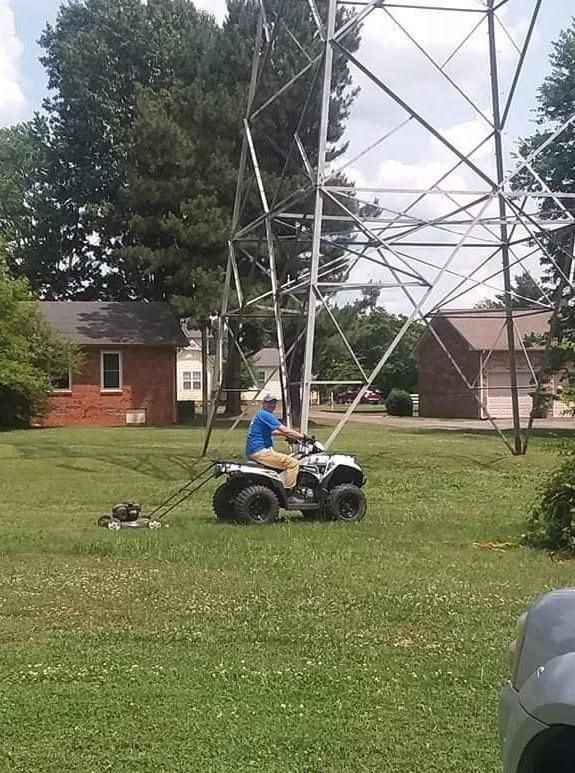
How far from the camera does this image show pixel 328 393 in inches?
2985

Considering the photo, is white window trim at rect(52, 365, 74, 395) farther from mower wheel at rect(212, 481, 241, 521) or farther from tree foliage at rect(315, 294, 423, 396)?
mower wheel at rect(212, 481, 241, 521)

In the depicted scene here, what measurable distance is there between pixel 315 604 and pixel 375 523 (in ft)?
18.0

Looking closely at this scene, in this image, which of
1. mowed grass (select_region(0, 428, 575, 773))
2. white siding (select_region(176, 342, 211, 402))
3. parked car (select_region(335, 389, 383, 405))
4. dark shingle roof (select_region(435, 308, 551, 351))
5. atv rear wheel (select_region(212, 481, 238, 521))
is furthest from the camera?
white siding (select_region(176, 342, 211, 402))

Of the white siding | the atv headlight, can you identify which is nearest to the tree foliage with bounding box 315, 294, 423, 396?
the white siding

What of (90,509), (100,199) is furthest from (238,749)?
(100,199)

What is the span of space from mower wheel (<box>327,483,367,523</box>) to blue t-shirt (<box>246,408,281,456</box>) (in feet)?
3.55

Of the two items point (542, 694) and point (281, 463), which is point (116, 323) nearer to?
point (281, 463)

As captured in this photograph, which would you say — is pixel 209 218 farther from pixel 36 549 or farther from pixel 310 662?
pixel 310 662

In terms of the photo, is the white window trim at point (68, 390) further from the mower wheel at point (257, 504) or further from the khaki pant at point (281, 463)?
the mower wheel at point (257, 504)

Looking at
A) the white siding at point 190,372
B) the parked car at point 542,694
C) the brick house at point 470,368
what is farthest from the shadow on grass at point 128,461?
the white siding at point 190,372

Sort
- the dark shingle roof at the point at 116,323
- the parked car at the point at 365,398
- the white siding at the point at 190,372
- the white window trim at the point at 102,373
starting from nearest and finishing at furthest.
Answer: the white window trim at the point at 102,373, the dark shingle roof at the point at 116,323, the parked car at the point at 365,398, the white siding at the point at 190,372

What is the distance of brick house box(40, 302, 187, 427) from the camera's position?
41812 mm

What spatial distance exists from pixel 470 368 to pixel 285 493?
41.2 meters

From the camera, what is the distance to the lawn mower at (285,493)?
44.8 ft
